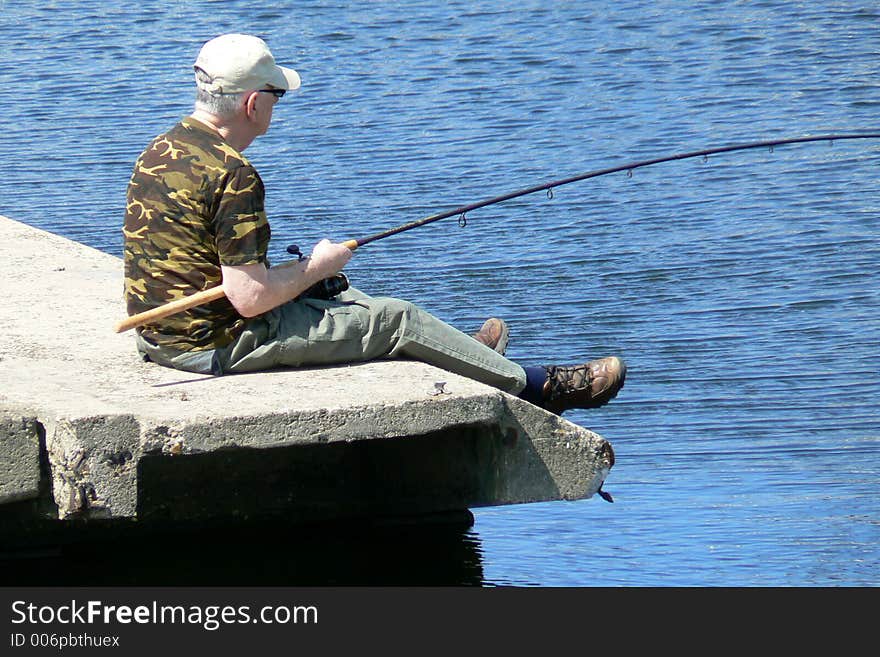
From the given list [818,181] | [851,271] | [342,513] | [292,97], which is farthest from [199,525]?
[292,97]

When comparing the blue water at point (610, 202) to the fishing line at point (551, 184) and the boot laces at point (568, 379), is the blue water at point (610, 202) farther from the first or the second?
the fishing line at point (551, 184)

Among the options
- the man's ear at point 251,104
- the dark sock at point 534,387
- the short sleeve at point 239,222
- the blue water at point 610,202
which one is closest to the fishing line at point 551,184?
the short sleeve at point 239,222

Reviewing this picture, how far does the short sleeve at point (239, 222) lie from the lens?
4520 mm

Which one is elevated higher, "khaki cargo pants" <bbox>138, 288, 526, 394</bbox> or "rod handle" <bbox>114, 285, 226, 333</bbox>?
"rod handle" <bbox>114, 285, 226, 333</bbox>

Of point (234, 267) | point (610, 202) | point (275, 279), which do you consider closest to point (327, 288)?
point (275, 279)

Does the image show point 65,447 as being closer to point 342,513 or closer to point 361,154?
point 342,513

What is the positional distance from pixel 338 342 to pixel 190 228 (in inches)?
21.7

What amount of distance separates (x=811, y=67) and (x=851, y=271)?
4124mm

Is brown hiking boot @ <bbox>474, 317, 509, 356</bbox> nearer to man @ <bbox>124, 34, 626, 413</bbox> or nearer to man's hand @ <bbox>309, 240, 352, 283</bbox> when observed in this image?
man @ <bbox>124, 34, 626, 413</bbox>

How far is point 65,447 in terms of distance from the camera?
418 centimetres

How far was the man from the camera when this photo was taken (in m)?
4.55

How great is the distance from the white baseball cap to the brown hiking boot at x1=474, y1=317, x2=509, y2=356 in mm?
1496

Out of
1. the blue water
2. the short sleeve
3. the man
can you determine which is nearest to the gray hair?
the man

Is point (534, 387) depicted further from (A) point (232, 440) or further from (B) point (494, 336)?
(A) point (232, 440)
